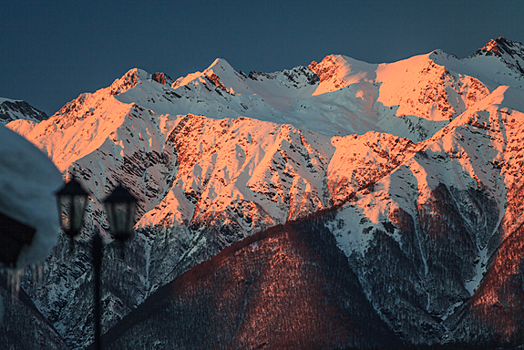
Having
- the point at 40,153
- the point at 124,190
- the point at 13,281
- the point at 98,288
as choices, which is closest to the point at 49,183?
the point at 40,153

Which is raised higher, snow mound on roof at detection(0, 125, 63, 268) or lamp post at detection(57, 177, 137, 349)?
snow mound on roof at detection(0, 125, 63, 268)

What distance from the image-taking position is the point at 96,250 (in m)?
15.8

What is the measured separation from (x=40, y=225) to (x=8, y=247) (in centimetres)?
48

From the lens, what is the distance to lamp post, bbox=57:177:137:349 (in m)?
15.4

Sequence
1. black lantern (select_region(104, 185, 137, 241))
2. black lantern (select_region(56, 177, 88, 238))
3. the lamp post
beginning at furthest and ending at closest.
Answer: black lantern (select_region(104, 185, 137, 241)) → black lantern (select_region(56, 177, 88, 238)) → the lamp post

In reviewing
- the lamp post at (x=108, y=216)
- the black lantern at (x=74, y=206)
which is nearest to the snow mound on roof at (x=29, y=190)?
the lamp post at (x=108, y=216)

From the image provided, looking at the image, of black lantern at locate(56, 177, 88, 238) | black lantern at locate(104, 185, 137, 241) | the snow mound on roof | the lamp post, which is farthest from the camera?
black lantern at locate(104, 185, 137, 241)

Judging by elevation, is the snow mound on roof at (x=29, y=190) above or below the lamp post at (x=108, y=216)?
above

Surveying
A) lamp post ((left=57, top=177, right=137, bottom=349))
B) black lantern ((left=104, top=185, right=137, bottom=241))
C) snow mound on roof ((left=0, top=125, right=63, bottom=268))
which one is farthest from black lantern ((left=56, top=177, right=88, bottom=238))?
snow mound on roof ((left=0, top=125, right=63, bottom=268))

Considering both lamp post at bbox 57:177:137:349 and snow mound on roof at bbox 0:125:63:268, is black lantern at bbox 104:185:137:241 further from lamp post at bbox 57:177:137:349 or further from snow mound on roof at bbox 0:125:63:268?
snow mound on roof at bbox 0:125:63:268

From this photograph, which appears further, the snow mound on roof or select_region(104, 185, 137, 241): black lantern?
select_region(104, 185, 137, 241): black lantern

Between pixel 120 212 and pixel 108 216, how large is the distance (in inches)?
18.9

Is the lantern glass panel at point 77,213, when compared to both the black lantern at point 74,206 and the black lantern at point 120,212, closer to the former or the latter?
the black lantern at point 74,206

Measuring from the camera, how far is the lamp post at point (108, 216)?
15.4 metres
